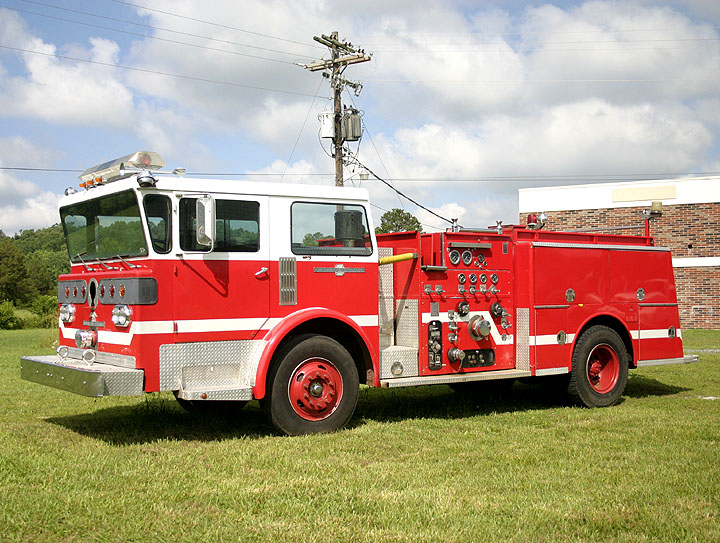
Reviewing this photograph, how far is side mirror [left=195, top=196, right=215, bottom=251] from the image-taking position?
22.9 feet

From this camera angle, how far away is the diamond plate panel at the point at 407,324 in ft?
28.1

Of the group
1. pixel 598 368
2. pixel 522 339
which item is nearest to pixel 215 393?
pixel 522 339

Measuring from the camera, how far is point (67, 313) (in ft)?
26.6

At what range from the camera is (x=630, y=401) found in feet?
34.0

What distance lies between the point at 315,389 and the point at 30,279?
7078 centimetres

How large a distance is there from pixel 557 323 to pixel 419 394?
2.55 m

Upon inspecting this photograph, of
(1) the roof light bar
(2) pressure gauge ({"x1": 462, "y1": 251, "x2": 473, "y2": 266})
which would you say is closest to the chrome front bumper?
(1) the roof light bar

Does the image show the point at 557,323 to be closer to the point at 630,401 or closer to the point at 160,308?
the point at 630,401

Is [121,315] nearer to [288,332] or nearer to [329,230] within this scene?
[288,332]

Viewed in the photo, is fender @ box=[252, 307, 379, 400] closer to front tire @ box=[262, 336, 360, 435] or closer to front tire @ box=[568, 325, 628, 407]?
front tire @ box=[262, 336, 360, 435]

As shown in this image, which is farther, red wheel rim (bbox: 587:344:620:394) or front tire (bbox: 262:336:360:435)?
red wheel rim (bbox: 587:344:620:394)

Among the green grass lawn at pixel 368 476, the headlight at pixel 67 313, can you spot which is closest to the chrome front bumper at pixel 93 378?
the green grass lawn at pixel 368 476

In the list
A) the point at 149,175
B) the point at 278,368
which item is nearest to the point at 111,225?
the point at 149,175

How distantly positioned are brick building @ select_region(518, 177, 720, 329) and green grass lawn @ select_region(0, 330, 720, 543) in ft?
68.3
